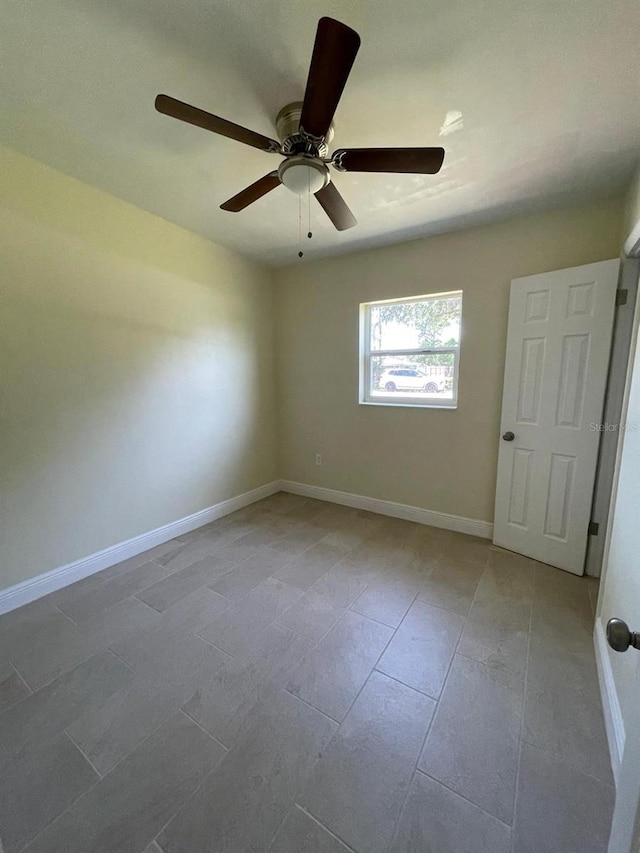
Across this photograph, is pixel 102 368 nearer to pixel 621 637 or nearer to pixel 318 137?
pixel 318 137

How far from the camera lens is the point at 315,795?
1076 mm

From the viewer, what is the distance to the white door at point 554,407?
211cm

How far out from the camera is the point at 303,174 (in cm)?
146

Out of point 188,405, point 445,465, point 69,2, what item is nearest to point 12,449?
point 188,405

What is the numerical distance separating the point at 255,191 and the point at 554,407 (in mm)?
2315

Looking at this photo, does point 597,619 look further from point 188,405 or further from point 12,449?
A: point 12,449

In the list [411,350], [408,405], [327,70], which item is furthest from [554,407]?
[327,70]

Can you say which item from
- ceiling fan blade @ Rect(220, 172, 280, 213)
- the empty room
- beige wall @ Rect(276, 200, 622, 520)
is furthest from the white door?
ceiling fan blade @ Rect(220, 172, 280, 213)

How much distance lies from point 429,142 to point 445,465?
2.25 m

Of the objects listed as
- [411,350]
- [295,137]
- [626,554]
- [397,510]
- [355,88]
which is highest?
[355,88]

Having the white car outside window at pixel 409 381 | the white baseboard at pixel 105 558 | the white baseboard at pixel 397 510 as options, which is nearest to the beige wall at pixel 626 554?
the white baseboard at pixel 397 510

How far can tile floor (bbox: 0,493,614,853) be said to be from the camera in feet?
3.30

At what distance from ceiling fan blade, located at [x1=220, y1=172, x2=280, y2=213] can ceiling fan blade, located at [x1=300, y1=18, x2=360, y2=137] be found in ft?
1.21

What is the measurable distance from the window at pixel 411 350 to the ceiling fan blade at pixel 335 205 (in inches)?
49.2
